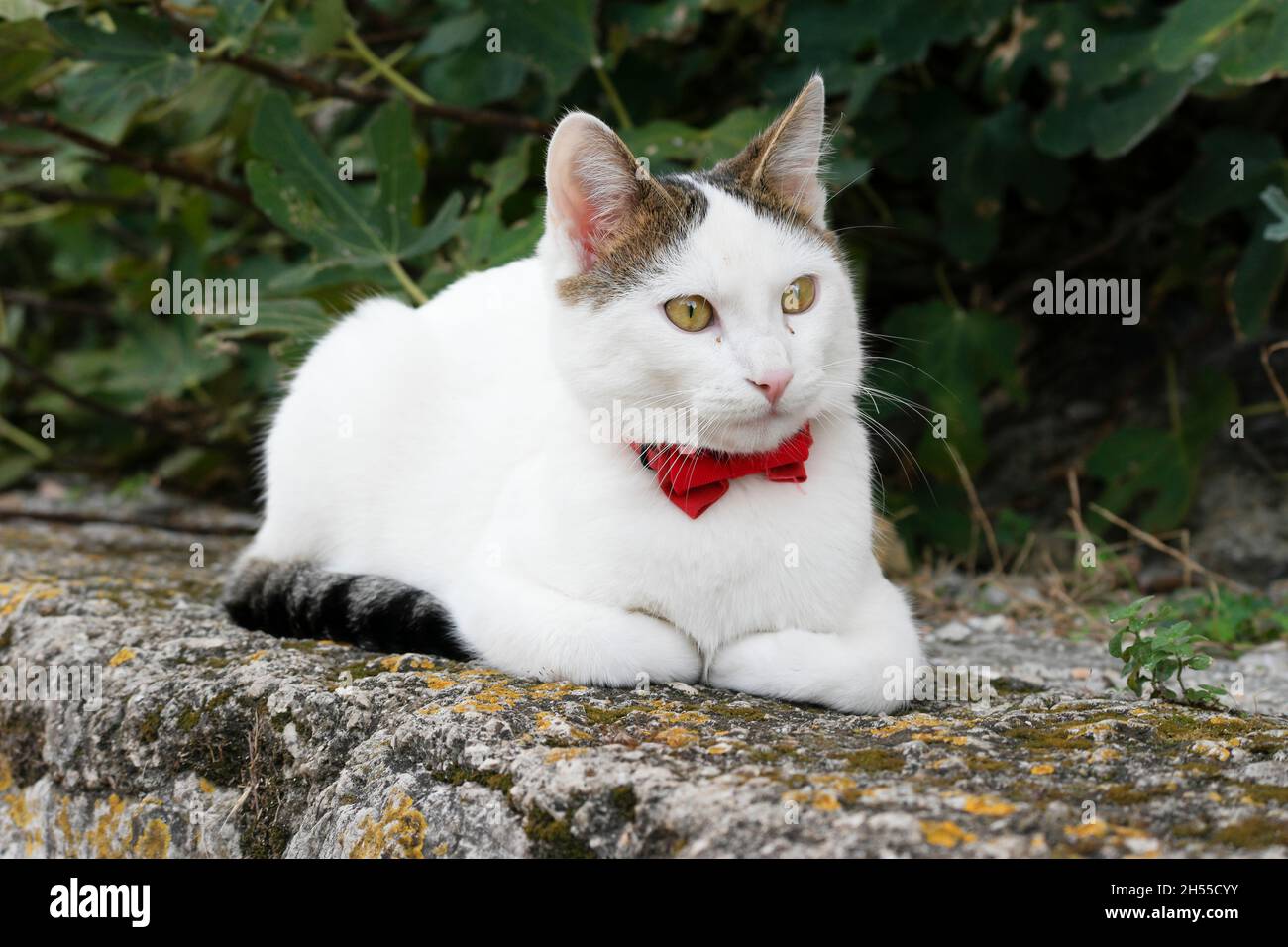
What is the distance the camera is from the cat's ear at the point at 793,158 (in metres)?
2.41

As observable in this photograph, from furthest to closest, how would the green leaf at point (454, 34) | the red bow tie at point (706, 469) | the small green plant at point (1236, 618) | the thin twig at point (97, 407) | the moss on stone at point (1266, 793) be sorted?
the thin twig at point (97, 407) < the green leaf at point (454, 34) < the small green plant at point (1236, 618) < the red bow tie at point (706, 469) < the moss on stone at point (1266, 793)

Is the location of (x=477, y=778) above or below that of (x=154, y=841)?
above

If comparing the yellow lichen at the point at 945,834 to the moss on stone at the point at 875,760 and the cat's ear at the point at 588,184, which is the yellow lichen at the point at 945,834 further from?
the cat's ear at the point at 588,184

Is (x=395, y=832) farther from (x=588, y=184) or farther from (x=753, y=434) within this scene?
(x=588, y=184)

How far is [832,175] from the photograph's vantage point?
3.67 m

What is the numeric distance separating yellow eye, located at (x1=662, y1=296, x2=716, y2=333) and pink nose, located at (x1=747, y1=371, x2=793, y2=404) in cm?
16

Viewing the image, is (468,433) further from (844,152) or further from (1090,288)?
(1090,288)

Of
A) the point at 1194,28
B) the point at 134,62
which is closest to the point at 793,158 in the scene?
the point at 1194,28

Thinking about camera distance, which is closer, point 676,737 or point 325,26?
point 676,737

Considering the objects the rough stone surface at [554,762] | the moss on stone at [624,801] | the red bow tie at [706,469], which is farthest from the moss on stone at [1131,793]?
the red bow tie at [706,469]

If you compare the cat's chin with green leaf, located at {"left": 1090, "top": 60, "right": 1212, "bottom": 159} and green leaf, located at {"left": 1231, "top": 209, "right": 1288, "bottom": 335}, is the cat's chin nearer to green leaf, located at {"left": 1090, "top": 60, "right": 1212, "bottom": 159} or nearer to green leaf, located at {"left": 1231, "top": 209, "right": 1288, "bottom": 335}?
green leaf, located at {"left": 1090, "top": 60, "right": 1212, "bottom": 159}

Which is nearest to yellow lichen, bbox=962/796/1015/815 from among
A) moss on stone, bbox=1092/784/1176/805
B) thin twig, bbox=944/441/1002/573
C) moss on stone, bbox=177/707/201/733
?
moss on stone, bbox=1092/784/1176/805

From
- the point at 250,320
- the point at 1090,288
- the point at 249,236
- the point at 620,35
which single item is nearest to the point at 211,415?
the point at 249,236

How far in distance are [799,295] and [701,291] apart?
0.71 ft
